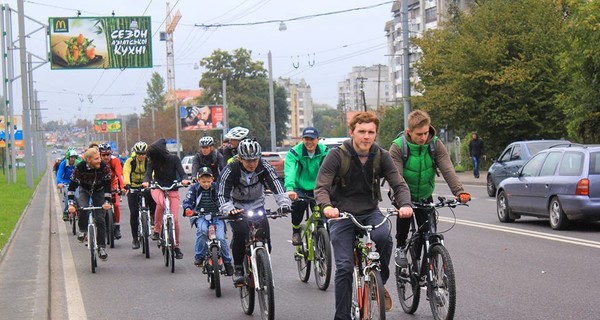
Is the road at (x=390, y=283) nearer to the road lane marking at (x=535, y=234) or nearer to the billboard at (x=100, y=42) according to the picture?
the road lane marking at (x=535, y=234)

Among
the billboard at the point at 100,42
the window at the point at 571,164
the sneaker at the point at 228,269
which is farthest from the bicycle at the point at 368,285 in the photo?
the billboard at the point at 100,42

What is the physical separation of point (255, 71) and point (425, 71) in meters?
69.4

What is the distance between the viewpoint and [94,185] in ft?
43.3

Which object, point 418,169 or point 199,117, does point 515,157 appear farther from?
point 199,117

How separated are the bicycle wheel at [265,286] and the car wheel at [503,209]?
33.0 ft

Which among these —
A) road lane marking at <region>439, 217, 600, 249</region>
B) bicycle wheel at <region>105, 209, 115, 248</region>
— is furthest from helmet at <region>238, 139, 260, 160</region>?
bicycle wheel at <region>105, 209, 115, 248</region>

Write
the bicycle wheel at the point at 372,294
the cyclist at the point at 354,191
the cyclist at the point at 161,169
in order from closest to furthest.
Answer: the bicycle wheel at the point at 372,294
the cyclist at the point at 354,191
the cyclist at the point at 161,169

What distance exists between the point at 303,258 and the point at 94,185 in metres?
3.57

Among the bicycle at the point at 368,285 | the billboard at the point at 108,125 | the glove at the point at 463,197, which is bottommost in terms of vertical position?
the bicycle at the point at 368,285

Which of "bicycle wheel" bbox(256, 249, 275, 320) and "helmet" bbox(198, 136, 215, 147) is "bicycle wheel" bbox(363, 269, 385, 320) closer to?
"bicycle wheel" bbox(256, 249, 275, 320)

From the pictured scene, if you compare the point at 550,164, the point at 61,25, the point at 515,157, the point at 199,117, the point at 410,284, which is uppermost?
the point at 61,25

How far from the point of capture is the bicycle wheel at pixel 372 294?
6793 millimetres

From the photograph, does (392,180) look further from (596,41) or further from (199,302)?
(596,41)

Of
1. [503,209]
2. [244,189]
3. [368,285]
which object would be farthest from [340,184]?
[503,209]
